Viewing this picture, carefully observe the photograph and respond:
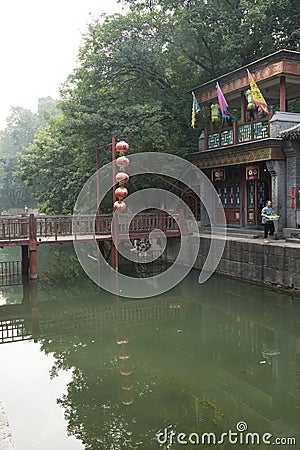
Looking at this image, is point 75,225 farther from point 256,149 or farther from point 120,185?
point 256,149

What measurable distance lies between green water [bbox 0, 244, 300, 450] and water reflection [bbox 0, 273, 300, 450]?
16mm

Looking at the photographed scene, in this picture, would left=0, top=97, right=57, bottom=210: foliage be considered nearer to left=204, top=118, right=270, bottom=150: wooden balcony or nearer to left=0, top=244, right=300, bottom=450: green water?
left=204, top=118, right=270, bottom=150: wooden balcony

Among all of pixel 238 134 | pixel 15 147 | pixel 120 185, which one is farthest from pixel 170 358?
pixel 15 147

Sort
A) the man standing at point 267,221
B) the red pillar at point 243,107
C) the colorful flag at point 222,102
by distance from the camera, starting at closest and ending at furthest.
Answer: the man standing at point 267,221
the colorful flag at point 222,102
the red pillar at point 243,107

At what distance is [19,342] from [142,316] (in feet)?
8.44

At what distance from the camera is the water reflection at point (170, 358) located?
5164 millimetres

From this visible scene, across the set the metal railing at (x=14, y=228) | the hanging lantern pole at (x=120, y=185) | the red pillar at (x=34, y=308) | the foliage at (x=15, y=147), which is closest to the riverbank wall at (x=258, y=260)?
the hanging lantern pole at (x=120, y=185)

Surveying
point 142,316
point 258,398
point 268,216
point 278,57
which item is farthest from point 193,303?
point 278,57

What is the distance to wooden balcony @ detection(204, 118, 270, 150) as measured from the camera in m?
12.9

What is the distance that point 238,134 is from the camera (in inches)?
547

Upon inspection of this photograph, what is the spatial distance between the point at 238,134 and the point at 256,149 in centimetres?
144

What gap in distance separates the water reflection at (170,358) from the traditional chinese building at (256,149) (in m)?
3.02

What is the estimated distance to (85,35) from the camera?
623 inches

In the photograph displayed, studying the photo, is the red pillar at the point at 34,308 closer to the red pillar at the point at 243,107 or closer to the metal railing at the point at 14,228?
the metal railing at the point at 14,228
